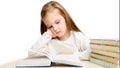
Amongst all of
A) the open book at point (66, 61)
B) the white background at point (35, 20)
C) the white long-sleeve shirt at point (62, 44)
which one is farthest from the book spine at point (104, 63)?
the white background at point (35, 20)

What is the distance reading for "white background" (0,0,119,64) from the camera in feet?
7.49

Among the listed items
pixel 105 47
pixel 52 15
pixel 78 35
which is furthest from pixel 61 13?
pixel 105 47

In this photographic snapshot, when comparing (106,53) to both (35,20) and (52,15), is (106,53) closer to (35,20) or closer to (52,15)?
(52,15)

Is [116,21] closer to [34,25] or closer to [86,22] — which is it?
[86,22]

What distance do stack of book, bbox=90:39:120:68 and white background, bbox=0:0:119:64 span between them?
3.41 ft

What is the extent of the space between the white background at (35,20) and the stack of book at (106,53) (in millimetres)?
1040

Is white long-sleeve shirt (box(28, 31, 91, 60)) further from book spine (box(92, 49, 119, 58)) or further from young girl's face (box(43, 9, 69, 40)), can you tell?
book spine (box(92, 49, 119, 58))

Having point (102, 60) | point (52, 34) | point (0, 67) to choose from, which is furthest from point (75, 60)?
point (52, 34)

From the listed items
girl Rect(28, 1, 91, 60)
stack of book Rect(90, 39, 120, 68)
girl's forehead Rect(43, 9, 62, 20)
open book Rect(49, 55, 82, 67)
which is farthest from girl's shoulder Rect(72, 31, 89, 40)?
open book Rect(49, 55, 82, 67)

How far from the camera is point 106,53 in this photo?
3.51 feet

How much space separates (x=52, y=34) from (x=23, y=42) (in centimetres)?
52

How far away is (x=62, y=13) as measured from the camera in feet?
6.95

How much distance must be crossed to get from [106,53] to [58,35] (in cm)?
99

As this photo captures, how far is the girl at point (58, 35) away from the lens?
1.92m
